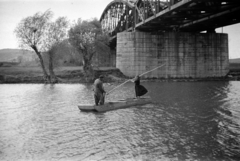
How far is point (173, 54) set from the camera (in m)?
47.5

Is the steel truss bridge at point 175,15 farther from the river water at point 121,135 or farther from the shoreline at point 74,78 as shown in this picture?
the river water at point 121,135

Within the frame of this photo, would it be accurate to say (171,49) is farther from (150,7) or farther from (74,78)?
(74,78)

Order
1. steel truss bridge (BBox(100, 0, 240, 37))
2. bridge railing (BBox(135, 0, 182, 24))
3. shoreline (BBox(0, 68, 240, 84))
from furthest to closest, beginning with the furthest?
shoreline (BBox(0, 68, 240, 84))
bridge railing (BBox(135, 0, 182, 24))
steel truss bridge (BBox(100, 0, 240, 37))

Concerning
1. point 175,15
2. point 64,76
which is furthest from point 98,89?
point 64,76

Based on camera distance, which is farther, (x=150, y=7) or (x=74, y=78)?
(x=74, y=78)

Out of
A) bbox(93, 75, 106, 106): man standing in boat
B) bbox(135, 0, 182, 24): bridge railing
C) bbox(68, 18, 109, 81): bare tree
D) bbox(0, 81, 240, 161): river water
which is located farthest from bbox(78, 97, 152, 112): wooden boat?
bbox(68, 18, 109, 81): bare tree

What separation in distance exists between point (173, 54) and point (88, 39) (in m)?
15.2

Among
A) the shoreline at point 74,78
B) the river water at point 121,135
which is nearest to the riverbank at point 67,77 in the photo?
the shoreline at point 74,78

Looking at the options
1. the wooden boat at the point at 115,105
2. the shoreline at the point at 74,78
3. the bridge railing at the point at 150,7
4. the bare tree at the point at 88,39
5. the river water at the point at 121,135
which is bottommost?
the river water at the point at 121,135

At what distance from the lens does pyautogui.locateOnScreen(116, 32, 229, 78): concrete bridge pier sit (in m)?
46.2

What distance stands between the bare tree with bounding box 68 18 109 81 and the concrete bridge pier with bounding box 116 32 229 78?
3.35m

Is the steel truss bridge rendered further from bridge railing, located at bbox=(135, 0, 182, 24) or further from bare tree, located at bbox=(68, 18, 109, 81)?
bare tree, located at bbox=(68, 18, 109, 81)

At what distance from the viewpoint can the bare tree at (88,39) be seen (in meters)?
44.8

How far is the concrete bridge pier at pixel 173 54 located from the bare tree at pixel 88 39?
3347 mm
